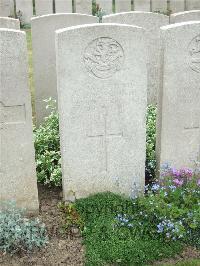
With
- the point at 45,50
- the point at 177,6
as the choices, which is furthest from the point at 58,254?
the point at 177,6

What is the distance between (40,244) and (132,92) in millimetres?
1643

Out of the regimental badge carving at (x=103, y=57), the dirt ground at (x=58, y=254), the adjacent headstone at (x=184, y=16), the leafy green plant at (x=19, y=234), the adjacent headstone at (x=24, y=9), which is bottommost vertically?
the dirt ground at (x=58, y=254)

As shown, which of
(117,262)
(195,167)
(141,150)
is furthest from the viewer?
(195,167)

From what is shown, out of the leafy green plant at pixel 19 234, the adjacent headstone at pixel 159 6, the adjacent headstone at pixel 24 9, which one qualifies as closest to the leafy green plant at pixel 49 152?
the leafy green plant at pixel 19 234

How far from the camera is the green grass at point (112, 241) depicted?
153 inches

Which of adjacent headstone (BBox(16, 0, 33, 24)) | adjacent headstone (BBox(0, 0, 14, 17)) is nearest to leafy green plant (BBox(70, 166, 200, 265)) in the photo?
adjacent headstone (BBox(16, 0, 33, 24))

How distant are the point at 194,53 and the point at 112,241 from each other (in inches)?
76.6

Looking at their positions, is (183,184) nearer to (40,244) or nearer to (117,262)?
(117,262)

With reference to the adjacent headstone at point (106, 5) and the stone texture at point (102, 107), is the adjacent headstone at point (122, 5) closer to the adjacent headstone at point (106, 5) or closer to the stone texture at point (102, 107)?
the adjacent headstone at point (106, 5)

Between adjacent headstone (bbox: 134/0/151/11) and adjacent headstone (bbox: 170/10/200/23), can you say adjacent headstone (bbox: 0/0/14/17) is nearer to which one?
adjacent headstone (bbox: 134/0/151/11)

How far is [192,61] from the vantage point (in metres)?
4.36

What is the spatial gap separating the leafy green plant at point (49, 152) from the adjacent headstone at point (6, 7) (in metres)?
8.73

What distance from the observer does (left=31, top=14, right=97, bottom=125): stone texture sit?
5.99 metres

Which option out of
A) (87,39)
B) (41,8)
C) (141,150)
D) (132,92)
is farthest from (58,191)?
(41,8)
